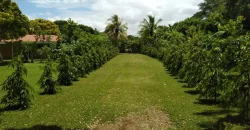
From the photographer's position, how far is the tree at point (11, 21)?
2961 cm

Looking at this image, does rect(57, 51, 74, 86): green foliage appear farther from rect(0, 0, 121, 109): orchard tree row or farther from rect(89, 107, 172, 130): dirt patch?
rect(89, 107, 172, 130): dirt patch

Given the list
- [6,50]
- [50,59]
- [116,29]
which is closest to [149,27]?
[116,29]

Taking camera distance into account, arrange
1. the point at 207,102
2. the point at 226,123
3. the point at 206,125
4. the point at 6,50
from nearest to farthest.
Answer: the point at 226,123 < the point at 206,125 < the point at 207,102 < the point at 6,50

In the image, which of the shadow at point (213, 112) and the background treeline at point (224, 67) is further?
the shadow at point (213, 112)

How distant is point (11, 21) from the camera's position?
30016mm

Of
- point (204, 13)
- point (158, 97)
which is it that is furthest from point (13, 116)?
point (204, 13)

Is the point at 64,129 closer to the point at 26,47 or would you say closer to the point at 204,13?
the point at 26,47

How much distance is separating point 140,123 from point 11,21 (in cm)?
2478

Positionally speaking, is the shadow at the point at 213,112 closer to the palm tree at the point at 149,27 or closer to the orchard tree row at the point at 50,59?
the orchard tree row at the point at 50,59

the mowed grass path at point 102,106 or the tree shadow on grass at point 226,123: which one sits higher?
the tree shadow on grass at point 226,123

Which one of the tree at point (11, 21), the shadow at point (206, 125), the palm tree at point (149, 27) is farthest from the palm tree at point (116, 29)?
the shadow at point (206, 125)

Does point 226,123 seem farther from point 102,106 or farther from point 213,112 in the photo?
point 102,106

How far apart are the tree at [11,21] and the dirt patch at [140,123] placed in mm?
23197

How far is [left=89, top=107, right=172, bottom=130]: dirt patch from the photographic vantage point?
29.3 ft
